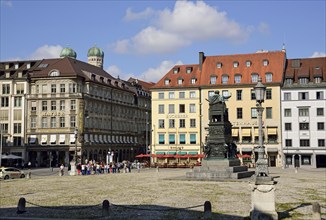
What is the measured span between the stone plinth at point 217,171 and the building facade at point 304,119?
36325mm

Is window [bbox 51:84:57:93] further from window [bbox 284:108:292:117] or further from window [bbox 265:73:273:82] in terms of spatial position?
window [bbox 284:108:292:117]

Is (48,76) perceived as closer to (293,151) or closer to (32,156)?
(32,156)

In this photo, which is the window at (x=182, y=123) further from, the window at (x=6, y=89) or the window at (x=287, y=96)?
the window at (x=6, y=89)

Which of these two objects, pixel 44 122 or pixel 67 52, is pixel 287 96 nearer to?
pixel 44 122

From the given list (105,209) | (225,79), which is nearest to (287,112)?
(225,79)

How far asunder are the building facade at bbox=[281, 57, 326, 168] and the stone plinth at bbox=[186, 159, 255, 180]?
36.3 m

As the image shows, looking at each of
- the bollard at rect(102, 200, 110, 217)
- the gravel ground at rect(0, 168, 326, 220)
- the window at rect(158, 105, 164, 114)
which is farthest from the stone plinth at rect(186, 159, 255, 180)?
the window at rect(158, 105, 164, 114)

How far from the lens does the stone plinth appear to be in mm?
35625

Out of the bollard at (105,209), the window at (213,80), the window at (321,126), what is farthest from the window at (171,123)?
the bollard at (105,209)

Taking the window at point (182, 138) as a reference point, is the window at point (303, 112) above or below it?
above

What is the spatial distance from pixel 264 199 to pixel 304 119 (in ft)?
193

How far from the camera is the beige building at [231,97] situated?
242 feet

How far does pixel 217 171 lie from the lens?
36.0 m

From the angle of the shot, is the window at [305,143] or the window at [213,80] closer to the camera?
the window at [305,143]
